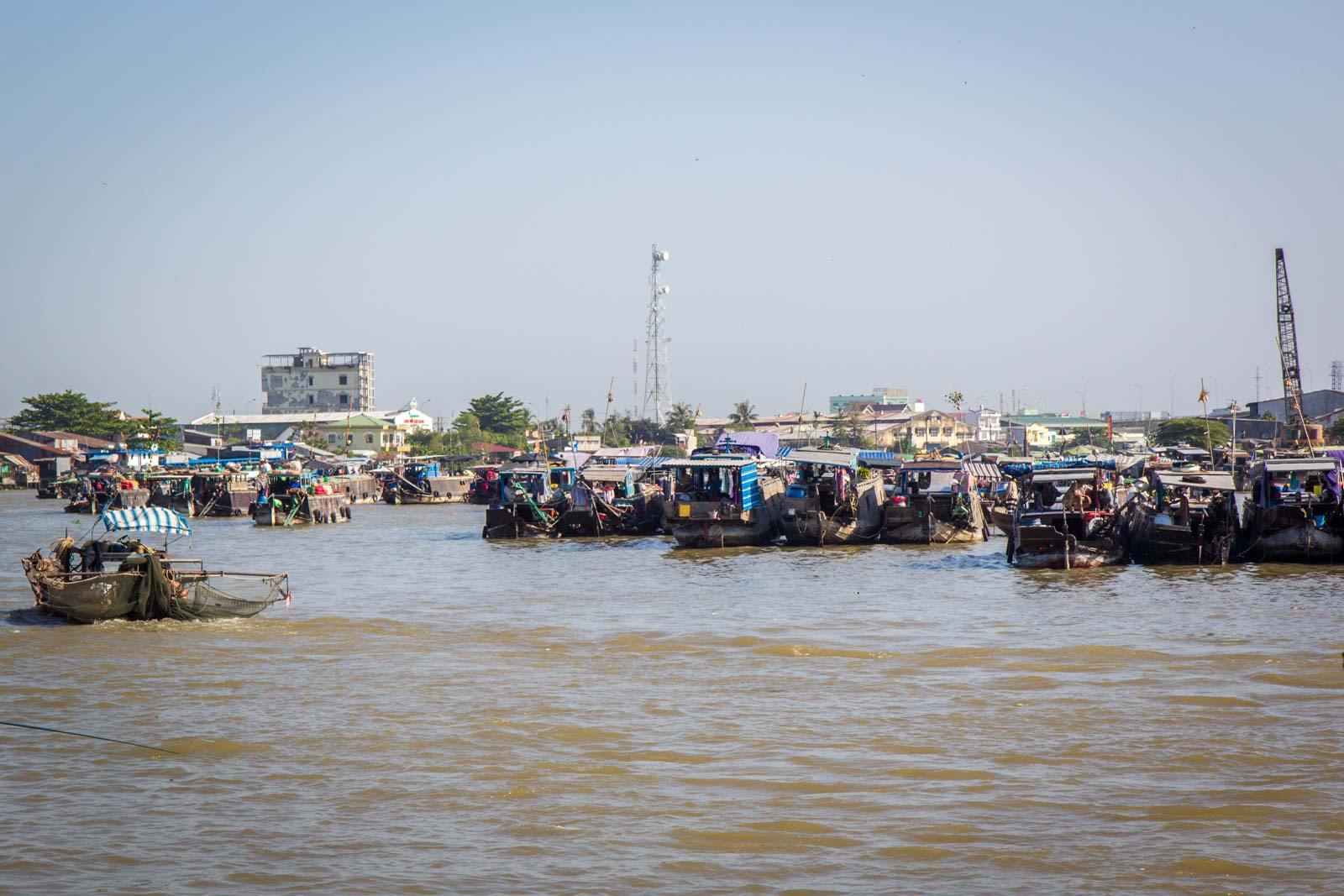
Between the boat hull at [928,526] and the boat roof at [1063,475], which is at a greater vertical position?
the boat roof at [1063,475]

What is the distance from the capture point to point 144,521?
17.8 m

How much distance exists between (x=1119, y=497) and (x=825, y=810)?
27.4 meters

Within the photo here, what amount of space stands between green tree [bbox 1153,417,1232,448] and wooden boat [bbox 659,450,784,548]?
5361 centimetres

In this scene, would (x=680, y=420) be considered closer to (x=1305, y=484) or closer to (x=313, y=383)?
(x=313, y=383)

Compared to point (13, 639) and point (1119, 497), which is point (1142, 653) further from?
point (1119, 497)

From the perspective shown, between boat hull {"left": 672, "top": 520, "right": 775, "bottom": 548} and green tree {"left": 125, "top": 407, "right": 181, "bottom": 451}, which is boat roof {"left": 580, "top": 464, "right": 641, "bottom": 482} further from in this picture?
green tree {"left": 125, "top": 407, "right": 181, "bottom": 451}

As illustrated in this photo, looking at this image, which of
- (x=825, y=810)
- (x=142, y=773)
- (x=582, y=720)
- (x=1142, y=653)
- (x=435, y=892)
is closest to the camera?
(x=435, y=892)

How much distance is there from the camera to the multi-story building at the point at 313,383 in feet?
390

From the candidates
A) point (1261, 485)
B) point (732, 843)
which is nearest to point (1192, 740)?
point (732, 843)

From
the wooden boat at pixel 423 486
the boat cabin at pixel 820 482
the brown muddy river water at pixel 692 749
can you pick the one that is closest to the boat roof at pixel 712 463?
the boat cabin at pixel 820 482

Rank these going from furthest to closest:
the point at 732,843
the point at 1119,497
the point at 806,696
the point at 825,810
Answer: the point at 1119,497, the point at 806,696, the point at 825,810, the point at 732,843

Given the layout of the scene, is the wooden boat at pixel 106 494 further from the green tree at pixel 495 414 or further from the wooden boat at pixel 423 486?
the green tree at pixel 495 414

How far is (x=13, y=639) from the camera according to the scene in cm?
1681

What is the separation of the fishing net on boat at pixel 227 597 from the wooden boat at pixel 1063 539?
13.6 metres
